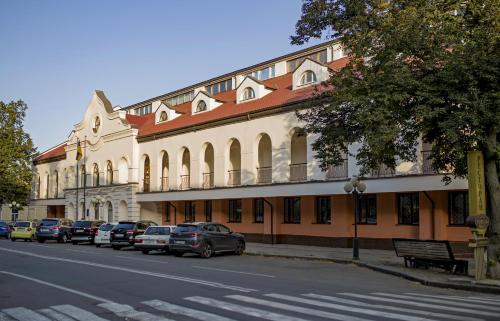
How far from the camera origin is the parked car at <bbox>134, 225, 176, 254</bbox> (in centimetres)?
2473

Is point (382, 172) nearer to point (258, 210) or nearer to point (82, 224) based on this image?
point (258, 210)

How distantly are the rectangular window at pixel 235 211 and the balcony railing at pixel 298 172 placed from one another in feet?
19.5

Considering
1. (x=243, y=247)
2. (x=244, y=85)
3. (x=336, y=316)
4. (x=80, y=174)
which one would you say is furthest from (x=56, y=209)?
(x=336, y=316)

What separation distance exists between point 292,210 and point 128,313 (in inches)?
854

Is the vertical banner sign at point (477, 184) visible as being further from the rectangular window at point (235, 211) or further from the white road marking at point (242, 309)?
the rectangular window at point (235, 211)

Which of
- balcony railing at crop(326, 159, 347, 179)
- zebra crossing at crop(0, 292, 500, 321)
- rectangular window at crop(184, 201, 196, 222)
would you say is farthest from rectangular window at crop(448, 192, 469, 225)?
rectangular window at crop(184, 201, 196, 222)

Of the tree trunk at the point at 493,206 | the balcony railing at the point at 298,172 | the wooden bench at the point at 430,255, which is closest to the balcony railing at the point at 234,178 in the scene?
the balcony railing at the point at 298,172

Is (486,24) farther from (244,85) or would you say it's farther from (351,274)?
(244,85)

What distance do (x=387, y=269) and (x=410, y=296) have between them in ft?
19.3

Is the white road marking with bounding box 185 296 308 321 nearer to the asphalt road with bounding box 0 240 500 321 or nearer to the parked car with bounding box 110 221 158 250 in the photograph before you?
the asphalt road with bounding box 0 240 500 321

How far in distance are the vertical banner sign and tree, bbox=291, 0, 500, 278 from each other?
1.31 ft

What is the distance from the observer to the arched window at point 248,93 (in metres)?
33.7

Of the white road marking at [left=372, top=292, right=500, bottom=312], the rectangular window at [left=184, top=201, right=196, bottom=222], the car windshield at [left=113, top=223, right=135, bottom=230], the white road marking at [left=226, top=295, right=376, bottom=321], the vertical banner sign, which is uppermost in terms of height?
the vertical banner sign

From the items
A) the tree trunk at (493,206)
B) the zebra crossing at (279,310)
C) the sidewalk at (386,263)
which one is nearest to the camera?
the zebra crossing at (279,310)
